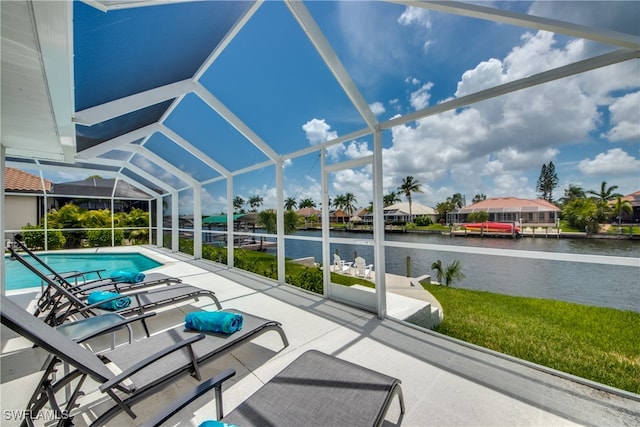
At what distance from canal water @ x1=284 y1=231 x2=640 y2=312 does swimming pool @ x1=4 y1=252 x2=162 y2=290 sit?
30.2 ft

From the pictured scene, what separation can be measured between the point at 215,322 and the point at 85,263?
11.7m

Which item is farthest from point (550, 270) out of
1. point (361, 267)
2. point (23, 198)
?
point (23, 198)

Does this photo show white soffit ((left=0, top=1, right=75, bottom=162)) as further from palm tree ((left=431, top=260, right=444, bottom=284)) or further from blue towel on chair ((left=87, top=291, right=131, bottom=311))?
palm tree ((left=431, top=260, right=444, bottom=284))

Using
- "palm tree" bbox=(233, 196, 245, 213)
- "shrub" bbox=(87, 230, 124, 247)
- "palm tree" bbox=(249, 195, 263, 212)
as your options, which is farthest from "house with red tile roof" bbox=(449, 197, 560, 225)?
"shrub" bbox=(87, 230, 124, 247)

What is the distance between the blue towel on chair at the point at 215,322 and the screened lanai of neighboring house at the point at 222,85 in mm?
2369

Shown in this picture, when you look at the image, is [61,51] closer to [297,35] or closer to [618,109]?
[297,35]

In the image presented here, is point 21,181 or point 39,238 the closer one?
point 21,181

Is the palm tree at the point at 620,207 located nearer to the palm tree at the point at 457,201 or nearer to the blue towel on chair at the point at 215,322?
the palm tree at the point at 457,201

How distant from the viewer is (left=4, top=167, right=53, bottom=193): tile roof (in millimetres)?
10748

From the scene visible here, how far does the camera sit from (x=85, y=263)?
10.9m

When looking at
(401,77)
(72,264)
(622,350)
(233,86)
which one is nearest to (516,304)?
(622,350)

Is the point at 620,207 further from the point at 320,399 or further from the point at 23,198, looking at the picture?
the point at 23,198

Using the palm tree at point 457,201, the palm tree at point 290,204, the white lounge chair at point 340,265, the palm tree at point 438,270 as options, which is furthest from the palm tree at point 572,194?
the palm tree at point 290,204

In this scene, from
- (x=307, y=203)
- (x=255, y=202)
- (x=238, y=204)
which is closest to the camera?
(x=307, y=203)
